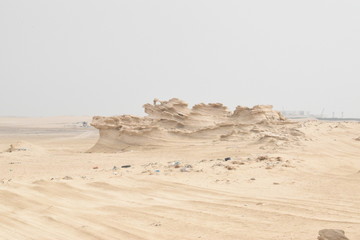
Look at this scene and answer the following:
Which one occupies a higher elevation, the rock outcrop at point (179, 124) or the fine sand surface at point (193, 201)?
the rock outcrop at point (179, 124)

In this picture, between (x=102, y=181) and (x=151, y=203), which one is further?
(x=102, y=181)

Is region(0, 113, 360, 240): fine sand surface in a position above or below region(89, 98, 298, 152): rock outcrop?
below

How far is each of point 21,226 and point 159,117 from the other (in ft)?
43.3

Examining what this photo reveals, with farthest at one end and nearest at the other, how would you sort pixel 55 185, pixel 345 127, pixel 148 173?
pixel 345 127 → pixel 148 173 → pixel 55 185

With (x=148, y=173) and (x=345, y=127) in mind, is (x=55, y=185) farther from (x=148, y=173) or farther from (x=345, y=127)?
(x=345, y=127)

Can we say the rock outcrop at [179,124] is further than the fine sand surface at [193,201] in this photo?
Yes

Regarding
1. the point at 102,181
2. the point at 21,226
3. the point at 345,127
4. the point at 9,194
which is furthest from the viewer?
the point at 345,127

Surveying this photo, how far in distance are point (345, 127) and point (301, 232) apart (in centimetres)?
1443

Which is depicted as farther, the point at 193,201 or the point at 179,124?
the point at 179,124

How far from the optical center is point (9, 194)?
18.9 feet

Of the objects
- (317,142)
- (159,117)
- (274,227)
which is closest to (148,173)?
(274,227)

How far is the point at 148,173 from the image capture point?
8.16 m

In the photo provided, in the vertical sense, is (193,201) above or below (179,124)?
below

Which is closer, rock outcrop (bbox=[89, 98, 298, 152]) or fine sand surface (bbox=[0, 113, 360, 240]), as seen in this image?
fine sand surface (bbox=[0, 113, 360, 240])
